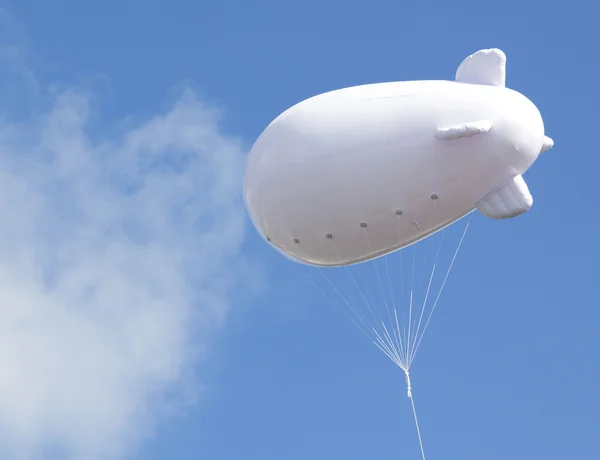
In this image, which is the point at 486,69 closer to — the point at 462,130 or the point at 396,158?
the point at 462,130

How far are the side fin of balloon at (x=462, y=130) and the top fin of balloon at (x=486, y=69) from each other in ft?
10.9

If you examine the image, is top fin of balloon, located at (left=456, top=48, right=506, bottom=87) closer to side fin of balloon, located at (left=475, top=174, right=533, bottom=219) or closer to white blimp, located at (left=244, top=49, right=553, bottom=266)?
white blimp, located at (left=244, top=49, right=553, bottom=266)

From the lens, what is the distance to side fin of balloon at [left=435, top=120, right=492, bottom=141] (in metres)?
50.9

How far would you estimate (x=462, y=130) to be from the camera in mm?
50938

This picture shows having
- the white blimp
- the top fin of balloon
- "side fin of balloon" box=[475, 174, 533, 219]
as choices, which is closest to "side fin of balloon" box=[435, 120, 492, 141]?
the white blimp

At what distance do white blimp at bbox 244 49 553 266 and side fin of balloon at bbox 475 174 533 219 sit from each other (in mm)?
42

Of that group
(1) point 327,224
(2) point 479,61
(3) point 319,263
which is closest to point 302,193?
(1) point 327,224

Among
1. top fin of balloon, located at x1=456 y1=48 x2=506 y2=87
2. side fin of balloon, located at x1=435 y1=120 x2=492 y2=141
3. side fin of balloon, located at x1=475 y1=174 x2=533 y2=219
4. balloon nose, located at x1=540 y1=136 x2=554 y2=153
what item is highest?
top fin of balloon, located at x1=456 y1=48 x2=506 y2=87

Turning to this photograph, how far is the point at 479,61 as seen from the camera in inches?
2140

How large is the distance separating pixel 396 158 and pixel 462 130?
288 centimetres

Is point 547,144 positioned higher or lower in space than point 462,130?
higher

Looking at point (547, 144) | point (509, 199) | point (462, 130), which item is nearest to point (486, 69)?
point (547, 144)

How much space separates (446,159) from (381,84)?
4.50 m

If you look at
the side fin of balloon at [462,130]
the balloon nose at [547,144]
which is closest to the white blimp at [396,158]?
the side fin of balloon at [462,130]
